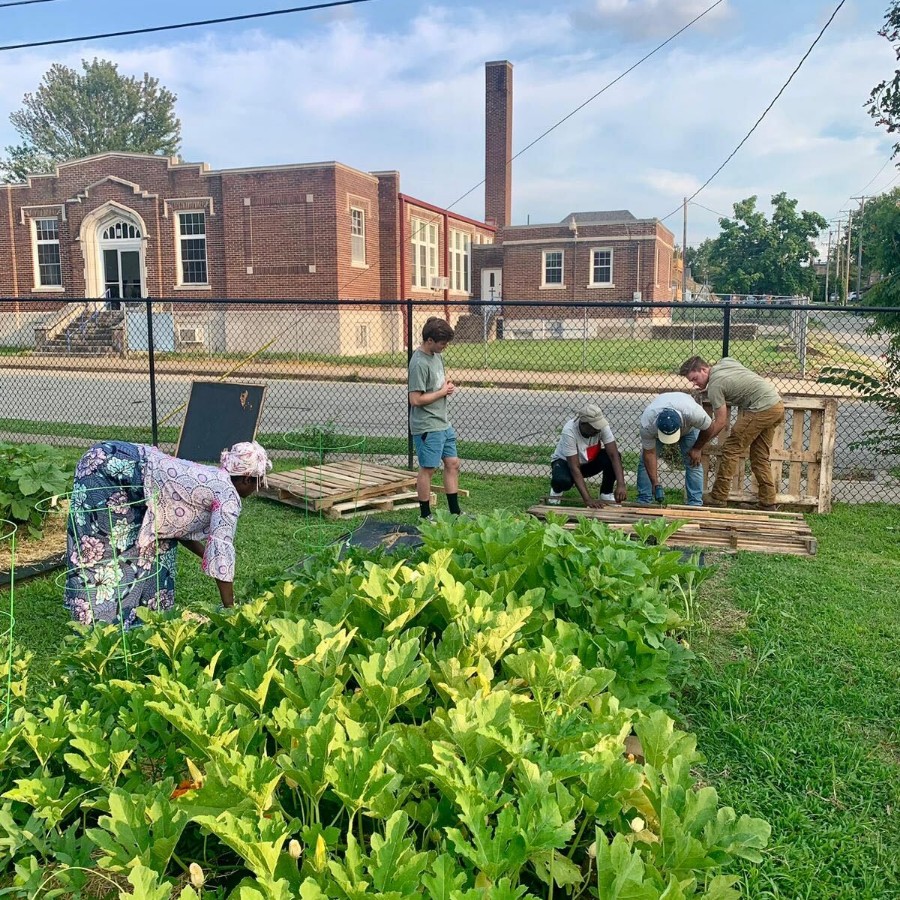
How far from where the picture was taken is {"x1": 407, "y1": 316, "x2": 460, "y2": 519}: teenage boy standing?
662 centimetres

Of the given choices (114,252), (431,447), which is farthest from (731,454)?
(114,252)

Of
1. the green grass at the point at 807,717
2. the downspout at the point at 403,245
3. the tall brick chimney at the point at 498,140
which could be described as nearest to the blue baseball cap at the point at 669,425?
the green grass at the point at 807,717

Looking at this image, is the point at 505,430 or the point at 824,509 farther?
the point at 505,430

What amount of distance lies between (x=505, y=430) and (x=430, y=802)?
11628 millimetres

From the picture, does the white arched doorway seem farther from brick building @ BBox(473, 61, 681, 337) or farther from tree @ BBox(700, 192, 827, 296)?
tree @ BBox(700, 192, 827, 296)

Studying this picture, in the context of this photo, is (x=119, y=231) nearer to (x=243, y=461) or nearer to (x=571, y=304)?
(x=571, y=304)

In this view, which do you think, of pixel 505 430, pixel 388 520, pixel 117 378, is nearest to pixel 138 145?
pixel 117 378

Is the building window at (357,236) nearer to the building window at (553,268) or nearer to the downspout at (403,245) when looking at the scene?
the downspout at (403,245)

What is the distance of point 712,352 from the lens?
998 inches

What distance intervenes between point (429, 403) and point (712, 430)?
253 centimetres

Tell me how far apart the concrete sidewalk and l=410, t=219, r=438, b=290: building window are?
36.7 ft

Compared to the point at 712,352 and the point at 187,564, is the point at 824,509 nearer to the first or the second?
the point at 187,564

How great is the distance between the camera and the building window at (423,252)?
3224 centimetres

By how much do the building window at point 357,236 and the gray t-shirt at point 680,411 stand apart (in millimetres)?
21928
